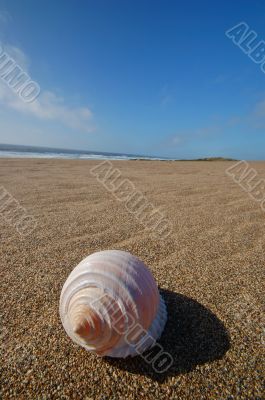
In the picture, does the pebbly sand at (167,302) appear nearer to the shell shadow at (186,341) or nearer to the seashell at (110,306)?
the shell shadow at (186,341)

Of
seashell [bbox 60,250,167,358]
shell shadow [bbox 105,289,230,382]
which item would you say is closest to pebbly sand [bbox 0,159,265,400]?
shell shadow [bbox 105,289,230,382]

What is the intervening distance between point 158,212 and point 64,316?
284 centimetres

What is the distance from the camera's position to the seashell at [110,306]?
1247mm

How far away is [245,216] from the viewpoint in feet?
12.8

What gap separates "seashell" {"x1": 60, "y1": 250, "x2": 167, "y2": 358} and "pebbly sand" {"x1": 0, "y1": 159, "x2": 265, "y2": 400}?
0.44 ft

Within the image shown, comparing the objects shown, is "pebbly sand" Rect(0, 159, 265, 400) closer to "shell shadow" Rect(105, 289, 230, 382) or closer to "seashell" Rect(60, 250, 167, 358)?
"shell shadow" Rect(105, 289, 230, 382)

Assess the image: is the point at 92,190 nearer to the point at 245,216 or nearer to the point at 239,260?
the point at 245,216

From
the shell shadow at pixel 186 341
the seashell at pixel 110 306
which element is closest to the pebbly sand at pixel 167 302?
the shell shadow at pixel 186 341

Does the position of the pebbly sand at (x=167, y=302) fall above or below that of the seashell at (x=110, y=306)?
below

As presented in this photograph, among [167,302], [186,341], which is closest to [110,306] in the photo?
[186,341]

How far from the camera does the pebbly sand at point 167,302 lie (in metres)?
1.26

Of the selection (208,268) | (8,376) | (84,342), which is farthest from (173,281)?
(8,376)

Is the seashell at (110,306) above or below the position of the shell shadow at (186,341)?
above

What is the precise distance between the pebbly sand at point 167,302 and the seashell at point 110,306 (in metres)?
0.14
